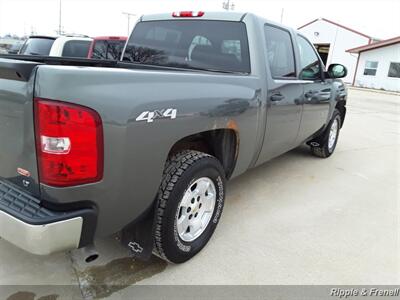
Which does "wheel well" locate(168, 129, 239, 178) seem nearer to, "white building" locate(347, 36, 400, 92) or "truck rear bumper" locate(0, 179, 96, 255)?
"truck rear bumper" locate(0, 179, 96, 255)

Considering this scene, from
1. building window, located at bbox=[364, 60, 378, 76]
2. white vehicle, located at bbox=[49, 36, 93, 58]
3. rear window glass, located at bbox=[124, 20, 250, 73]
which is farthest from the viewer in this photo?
building window, located at bbox=[364, 60, 378, 76]

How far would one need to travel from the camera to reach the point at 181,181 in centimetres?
234

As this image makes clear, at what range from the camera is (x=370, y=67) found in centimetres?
2955

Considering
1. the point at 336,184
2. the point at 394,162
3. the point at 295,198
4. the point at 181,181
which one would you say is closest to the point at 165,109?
the point at 181,181

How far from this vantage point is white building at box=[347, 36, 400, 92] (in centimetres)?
2738

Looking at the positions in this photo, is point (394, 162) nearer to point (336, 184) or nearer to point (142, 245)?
point (336, 184)

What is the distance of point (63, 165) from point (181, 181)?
83 centimetres

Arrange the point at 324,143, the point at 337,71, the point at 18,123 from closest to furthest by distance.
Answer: the point at 18,123 → the point at 337,71 → the point at 324,143

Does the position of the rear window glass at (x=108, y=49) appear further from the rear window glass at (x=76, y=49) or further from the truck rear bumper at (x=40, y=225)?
the truck rear bumper at (x=40, y=225)

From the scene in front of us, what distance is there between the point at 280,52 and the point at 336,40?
35.3 metres

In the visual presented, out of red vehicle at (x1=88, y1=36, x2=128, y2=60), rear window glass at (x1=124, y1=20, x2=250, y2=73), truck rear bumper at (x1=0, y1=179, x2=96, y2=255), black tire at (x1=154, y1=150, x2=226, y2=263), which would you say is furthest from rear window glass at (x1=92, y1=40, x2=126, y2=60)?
truck rear bumper at (x1=0, y1=179, x2=96, y2=255)

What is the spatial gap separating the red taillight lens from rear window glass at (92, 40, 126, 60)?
6.05m

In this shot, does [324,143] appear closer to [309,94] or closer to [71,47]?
[309,94]

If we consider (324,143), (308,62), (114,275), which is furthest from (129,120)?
(324,143)
